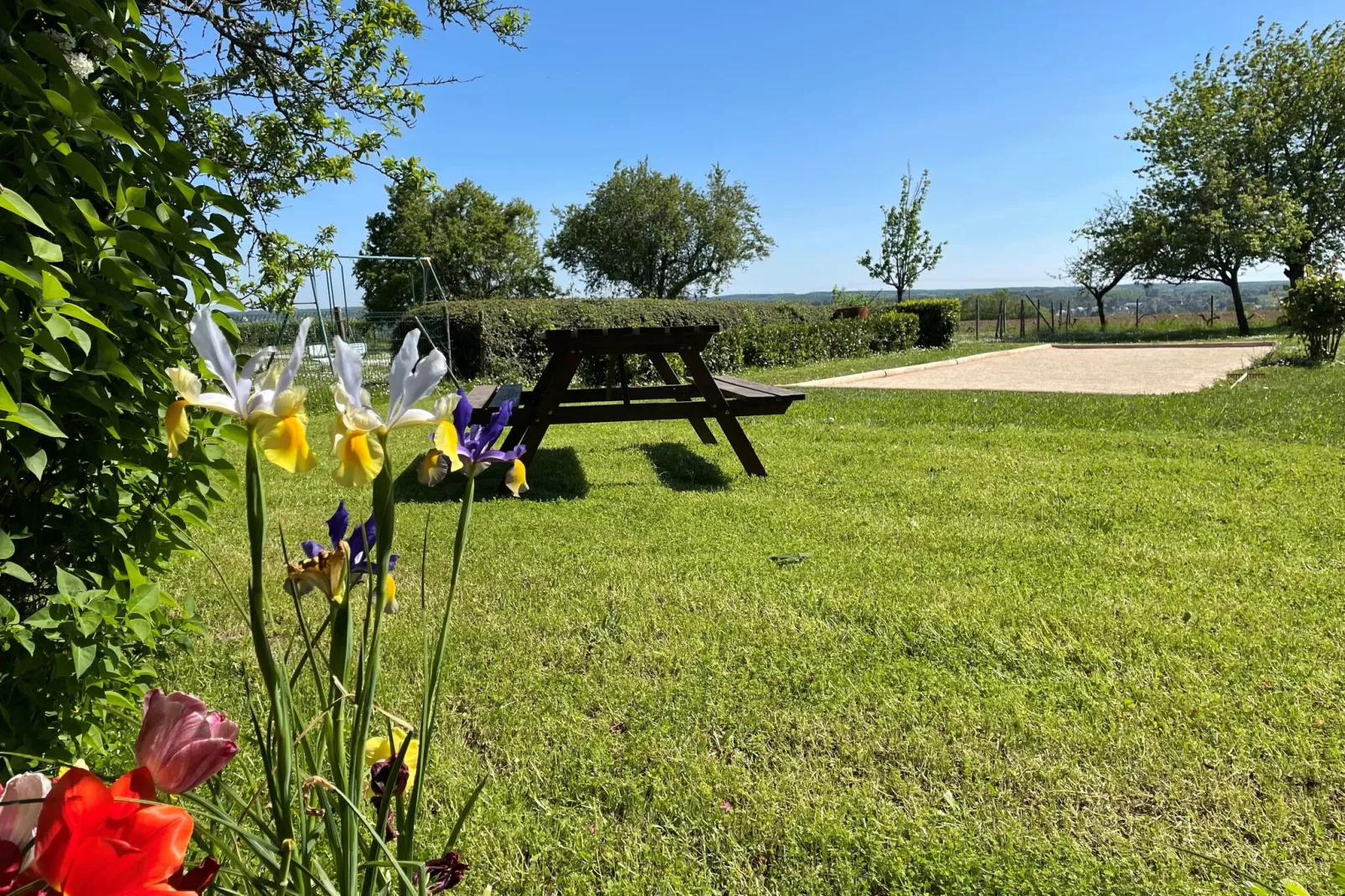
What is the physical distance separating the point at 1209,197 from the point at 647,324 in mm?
18579

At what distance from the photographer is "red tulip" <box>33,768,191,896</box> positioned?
477 millimetres

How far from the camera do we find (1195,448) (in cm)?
503

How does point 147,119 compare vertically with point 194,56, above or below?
below

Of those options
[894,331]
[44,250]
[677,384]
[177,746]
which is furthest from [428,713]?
[894,331]

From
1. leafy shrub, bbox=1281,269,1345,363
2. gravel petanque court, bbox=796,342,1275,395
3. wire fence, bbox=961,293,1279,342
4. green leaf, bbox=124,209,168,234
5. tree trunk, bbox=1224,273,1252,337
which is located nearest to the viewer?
green leaf, bbox=124,209,168,234

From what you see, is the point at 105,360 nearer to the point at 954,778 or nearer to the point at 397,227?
the point at 954,778

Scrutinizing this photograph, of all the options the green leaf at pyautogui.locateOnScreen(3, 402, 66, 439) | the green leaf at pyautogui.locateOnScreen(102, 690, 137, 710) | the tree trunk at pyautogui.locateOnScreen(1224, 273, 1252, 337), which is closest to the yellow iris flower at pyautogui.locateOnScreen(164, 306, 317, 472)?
the green leaf at pyautogui.locateOnScreen(3, 402, 66, 439)

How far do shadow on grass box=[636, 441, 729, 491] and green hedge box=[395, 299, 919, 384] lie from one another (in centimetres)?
324

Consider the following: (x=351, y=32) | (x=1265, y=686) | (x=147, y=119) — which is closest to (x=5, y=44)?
(x=147, y=119)

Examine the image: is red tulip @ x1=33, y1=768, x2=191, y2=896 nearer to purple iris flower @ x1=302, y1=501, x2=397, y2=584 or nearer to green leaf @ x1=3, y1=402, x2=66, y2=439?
purple iris flower @ x1=302, y1=501, x2=397, y2=584

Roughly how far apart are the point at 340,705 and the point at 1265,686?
93.8 inches

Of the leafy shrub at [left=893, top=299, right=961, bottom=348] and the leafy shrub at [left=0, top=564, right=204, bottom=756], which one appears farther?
the leafy shrub at [left=893, top=299, right=961, bottom=348]

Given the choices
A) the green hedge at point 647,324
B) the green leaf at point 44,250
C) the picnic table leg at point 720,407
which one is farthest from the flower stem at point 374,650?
the green hedge at point 647,324

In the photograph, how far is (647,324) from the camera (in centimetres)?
1230
